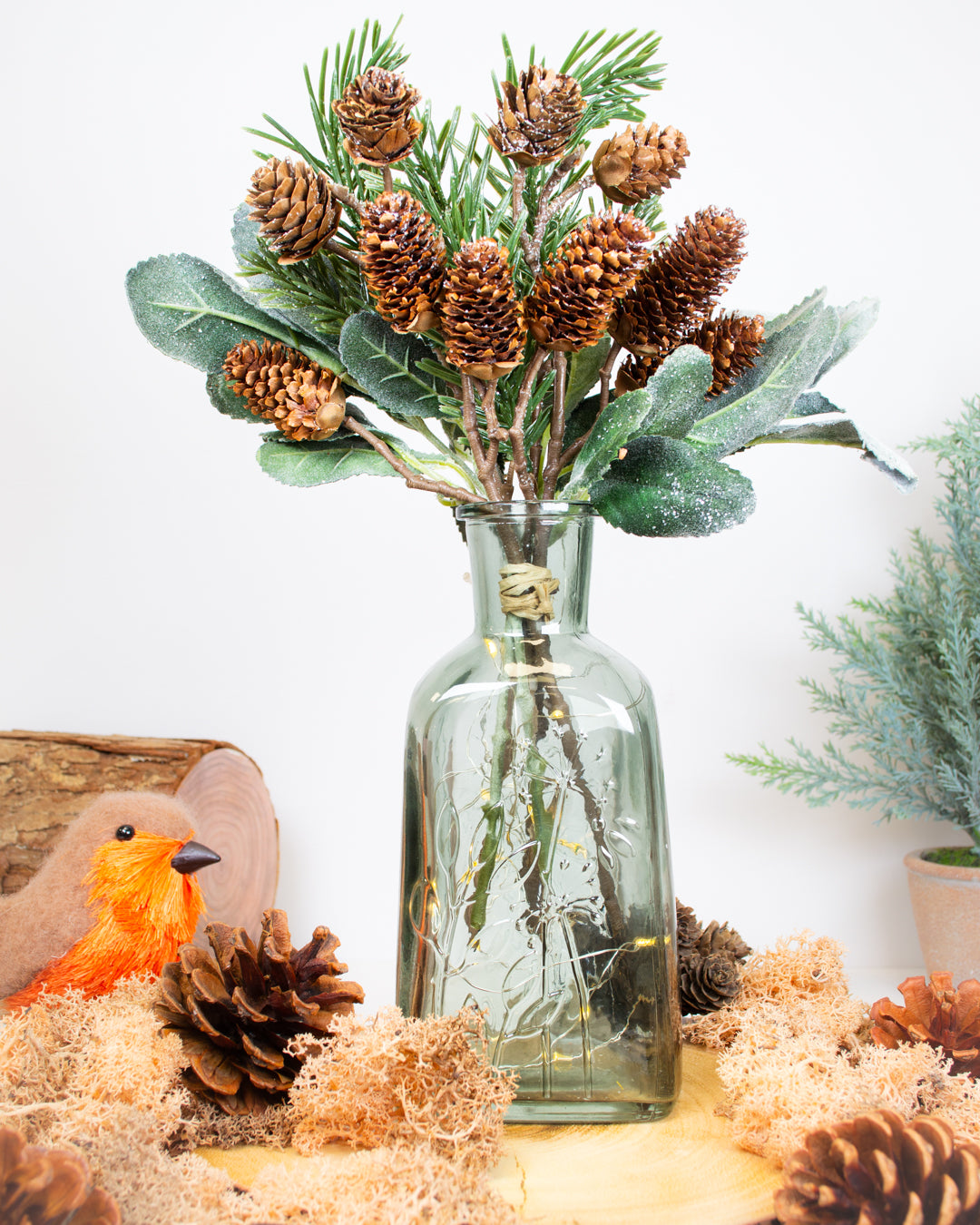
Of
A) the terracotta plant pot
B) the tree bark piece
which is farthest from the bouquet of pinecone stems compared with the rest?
the terracotta plant pot

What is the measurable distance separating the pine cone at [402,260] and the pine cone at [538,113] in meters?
0.06

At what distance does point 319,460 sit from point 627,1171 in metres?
0.39

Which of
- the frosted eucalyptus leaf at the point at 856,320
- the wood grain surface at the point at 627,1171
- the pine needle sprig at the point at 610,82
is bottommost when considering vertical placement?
the wood grain surface at the point at 627,1171

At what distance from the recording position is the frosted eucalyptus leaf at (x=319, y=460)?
550 millimetres

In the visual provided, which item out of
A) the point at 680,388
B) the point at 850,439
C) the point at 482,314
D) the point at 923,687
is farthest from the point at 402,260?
the point at 923,687

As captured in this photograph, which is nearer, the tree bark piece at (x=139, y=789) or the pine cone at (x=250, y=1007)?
the pine cone at (x=250, y=1007)

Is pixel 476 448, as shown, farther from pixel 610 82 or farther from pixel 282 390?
pixel 610 82

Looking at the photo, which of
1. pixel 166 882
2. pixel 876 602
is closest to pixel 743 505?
pixel 166 882

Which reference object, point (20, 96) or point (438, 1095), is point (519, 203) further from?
point (20, 96)

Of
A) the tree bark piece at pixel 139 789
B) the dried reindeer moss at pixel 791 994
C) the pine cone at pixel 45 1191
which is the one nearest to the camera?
the pine cone at pixel 45 1191

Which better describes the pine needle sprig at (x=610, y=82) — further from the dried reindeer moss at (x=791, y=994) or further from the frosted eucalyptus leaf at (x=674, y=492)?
the dried reindeer moss at (x=791, y=994)

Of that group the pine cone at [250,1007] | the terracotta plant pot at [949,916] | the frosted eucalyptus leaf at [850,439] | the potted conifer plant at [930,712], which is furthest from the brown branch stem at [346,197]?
the terracotta plant pot at [949,916]

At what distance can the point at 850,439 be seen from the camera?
54cm

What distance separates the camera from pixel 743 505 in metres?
0.49
